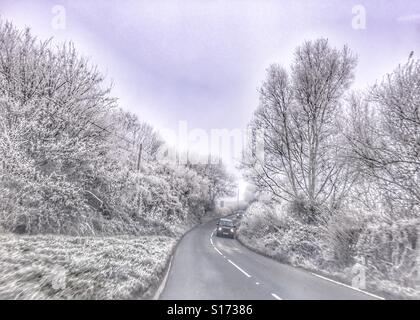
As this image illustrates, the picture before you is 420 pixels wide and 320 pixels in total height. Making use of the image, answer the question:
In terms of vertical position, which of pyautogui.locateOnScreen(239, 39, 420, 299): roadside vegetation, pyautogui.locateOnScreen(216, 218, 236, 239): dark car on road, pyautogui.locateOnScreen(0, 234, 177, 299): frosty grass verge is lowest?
pyautogui.locateOnScreen(216, 218, 236, 239): dark car on road

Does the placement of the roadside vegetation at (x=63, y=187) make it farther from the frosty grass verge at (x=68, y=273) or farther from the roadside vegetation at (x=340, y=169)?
the roadside vegetation at (x=340, y=169)

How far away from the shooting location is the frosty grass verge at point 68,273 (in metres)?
5.14

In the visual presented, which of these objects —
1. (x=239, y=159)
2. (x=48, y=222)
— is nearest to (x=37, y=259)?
(x=48, y=222)

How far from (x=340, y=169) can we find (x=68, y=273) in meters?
12.8

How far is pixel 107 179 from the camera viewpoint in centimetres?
1645

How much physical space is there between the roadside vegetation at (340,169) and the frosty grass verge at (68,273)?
656cm

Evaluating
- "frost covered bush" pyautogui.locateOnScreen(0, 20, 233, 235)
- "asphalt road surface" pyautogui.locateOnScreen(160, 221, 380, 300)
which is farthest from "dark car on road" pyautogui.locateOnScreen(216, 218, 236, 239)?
"asphalt road surface" pyautogui.locateOnScreen(160, 221, 380, 300)

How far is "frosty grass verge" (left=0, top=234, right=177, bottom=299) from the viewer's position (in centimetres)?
514

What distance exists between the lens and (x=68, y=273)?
6312 mm

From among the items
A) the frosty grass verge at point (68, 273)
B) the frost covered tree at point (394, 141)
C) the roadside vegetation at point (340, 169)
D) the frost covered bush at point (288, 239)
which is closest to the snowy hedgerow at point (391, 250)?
the roadside vegetation at point (340, 169)

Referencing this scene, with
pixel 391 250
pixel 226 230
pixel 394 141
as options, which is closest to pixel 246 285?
pixel 391 250

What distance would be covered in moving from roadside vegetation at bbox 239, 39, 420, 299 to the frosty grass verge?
656 cm

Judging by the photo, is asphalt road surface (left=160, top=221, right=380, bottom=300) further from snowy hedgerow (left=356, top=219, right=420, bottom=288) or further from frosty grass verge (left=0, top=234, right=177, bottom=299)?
snowy hedgerow (left=356, top=219, right=420, bottom=288)

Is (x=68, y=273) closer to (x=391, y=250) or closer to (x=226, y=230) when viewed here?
(x=391, y=250)
